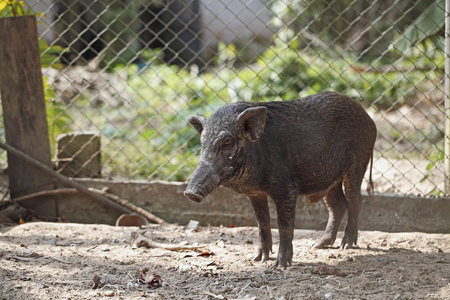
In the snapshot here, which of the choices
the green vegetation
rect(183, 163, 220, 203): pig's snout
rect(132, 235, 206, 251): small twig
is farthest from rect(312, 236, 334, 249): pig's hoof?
the green vegetation

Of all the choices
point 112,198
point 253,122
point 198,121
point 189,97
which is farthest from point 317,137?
point 189,97

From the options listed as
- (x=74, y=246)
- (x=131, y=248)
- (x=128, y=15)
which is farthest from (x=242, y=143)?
(x=128, y=15)

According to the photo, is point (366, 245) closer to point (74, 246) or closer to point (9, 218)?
point (74, 246)

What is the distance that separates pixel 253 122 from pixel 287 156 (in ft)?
1.45

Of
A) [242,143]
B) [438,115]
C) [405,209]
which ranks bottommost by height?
[405,209]

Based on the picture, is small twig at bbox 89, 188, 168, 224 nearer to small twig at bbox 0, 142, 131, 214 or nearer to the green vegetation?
small twig at bbox 0, 142, 131, 214

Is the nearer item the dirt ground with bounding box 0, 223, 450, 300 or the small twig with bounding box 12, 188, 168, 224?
the dirt ground with bounding box 0, 223, 450, 300

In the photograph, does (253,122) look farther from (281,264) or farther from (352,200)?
(352,200)

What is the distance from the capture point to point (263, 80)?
6.48 meters

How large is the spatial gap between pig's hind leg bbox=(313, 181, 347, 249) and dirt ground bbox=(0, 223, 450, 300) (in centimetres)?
9

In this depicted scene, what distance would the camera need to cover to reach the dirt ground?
10.9ft

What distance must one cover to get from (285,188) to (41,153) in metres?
2.80

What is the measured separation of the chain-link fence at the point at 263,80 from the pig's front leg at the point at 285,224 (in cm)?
177

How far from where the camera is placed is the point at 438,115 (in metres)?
8.81
